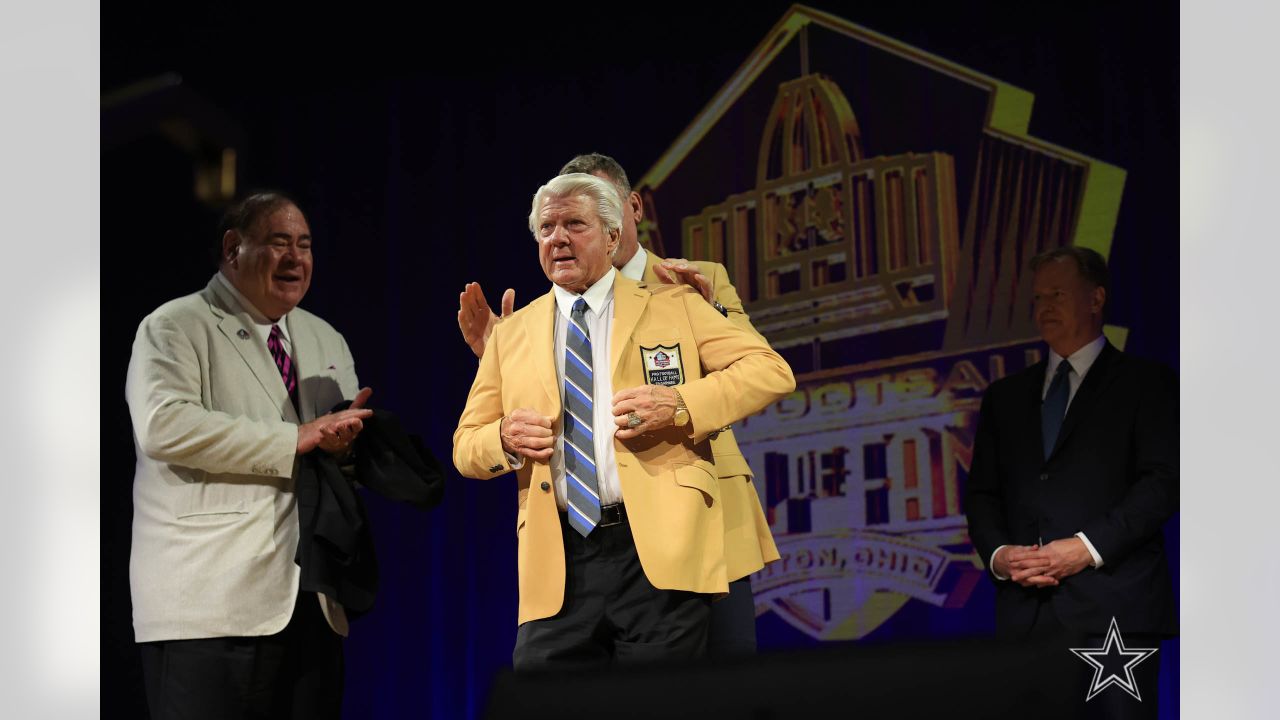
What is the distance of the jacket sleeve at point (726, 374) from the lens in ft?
9.90

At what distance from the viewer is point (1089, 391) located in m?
3.90

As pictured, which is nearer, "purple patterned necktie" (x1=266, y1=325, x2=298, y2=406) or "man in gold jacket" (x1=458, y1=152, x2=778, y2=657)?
"man in gold jacket" (x1=458, y1=152, x2=778, y2=657)

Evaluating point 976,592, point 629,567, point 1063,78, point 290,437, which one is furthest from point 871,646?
point 1063,78

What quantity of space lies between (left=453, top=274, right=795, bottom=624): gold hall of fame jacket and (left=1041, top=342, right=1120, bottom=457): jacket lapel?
3.72ft

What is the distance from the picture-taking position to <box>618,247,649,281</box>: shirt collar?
363 cm

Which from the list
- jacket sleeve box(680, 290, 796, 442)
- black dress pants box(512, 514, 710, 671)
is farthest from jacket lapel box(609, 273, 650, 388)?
black dress pants box(512, 514, 710, 671)

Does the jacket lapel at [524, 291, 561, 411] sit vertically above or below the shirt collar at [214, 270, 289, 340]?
below

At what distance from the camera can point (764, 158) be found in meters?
4.54

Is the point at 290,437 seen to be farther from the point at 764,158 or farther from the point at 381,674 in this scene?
the point at 764,158

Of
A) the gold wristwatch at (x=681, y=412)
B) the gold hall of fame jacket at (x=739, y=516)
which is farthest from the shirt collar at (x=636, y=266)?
the gold wristwatch at (x=681, y=412)

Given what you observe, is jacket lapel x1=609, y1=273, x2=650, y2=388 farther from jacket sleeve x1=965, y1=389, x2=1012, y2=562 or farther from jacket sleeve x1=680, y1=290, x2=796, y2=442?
jacket sleeve x1=965, y1=389, x2=1012, y2=562

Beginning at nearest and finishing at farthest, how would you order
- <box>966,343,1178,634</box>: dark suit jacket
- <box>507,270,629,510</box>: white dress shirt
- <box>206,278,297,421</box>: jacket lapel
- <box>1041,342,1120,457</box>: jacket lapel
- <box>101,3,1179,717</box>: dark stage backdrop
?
<box>507,270,629,510</box>: white dress shirt, <box>206,278,297,421</box>: jacket lapel, <box>966,343,1178,634</box>: dark suit jacket, <box>1041,342,1120,457</box>: jacket lapel, <box>101,3,1179,717</box>: dark stage backdrop

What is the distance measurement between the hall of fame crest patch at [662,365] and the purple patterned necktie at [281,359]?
3.60ft
